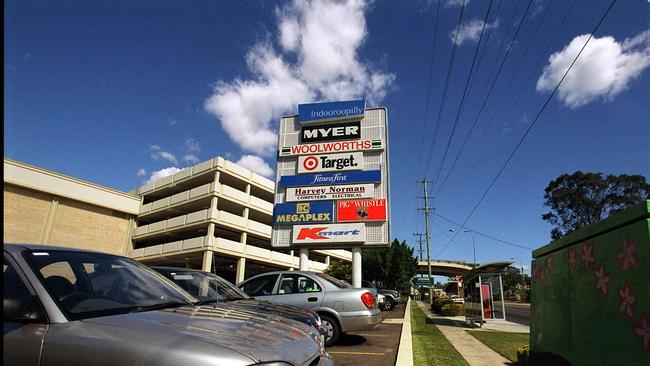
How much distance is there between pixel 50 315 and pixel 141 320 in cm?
51

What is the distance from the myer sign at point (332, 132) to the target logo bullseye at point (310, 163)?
0.99 metres

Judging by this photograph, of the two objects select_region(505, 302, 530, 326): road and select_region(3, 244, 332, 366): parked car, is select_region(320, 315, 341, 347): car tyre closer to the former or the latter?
select_region(3, 244, 332, 366): parked car

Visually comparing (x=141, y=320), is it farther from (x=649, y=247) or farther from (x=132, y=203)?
(x=132, y=203)

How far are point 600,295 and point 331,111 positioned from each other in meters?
16.4

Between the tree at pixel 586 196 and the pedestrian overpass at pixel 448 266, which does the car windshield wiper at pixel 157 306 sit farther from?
the pedestrian overpass at pixel 448 266

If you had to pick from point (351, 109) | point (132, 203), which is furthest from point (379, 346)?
point (132, 203)

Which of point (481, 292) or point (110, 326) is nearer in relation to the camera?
point (110, 326)

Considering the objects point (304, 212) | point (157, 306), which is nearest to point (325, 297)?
point (157, 306)

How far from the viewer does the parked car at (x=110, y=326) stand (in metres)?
2.00

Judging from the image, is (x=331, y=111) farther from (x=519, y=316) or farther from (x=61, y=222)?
(x=61, y=222)

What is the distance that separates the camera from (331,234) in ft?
54.3

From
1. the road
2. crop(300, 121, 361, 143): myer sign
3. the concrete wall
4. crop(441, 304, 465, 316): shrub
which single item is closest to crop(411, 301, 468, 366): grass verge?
the road

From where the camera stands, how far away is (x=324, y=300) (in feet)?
25.6

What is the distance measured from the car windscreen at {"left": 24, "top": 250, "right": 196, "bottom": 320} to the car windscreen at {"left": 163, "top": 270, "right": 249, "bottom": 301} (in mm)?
2032
